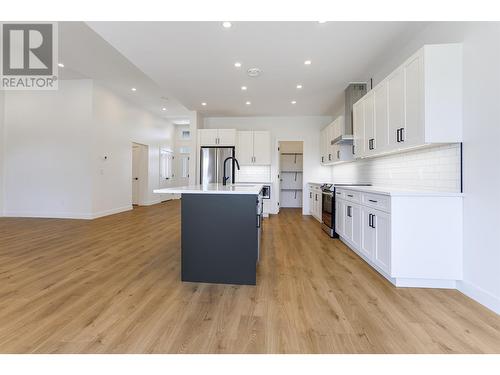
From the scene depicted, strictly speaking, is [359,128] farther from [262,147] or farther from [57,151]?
[57,151]

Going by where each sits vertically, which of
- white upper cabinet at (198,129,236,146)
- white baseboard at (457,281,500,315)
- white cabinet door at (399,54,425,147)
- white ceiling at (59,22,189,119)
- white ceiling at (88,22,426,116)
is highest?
white ceiling at (59,22,189,119)

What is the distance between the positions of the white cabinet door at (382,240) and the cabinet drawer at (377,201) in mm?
68

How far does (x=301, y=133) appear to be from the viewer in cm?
752

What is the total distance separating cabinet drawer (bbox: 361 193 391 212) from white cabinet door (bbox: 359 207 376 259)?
Result: 11 centimetres

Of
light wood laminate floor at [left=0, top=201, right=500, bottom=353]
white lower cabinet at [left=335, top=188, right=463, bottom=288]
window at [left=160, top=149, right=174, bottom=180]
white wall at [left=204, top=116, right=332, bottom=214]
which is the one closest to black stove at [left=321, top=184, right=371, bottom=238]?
light wood laminate floor at [left=0, top=201, right=500, bottom=353]

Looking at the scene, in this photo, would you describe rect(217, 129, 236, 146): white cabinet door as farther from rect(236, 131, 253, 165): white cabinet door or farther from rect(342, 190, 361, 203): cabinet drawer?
rect(342, 190, 361, 203): cabinet drawer

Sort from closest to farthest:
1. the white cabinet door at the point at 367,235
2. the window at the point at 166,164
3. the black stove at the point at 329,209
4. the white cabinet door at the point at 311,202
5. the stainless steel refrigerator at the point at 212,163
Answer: the white cabinet door at the point at 367,235
the black stove at the point at 329,209
the stainless steel refrigerator at the point at 212,163
the white cabinet door at the point at 311,202
the window at the point at 166,164

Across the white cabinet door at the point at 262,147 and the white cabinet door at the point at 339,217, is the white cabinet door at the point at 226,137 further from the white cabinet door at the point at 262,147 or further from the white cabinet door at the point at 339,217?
the white cabinet door at the point at 339,217

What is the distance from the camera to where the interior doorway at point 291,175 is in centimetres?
887

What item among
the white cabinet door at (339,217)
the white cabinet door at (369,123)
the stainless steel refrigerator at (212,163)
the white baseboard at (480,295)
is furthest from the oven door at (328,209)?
the stainless steel refrigerator at (212,163)

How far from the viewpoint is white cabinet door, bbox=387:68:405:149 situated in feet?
9.44

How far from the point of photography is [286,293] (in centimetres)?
237
